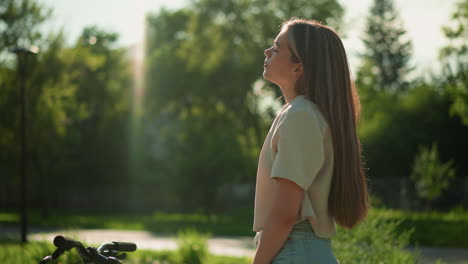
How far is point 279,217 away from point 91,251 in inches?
31.6

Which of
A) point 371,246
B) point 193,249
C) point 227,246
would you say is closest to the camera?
point 371,246


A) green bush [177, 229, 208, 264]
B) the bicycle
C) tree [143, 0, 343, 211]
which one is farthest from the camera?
tree [143, 0, 343, 211]

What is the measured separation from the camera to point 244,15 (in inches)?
1423

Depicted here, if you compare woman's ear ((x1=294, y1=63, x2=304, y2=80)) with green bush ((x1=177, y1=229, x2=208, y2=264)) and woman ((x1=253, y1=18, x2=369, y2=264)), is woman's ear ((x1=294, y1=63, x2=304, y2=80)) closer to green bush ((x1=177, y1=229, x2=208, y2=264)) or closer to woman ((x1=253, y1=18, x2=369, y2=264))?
woman ((x1=253, y1=18, x2=369, y2=264))

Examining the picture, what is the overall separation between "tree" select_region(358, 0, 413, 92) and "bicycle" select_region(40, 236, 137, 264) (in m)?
61.3

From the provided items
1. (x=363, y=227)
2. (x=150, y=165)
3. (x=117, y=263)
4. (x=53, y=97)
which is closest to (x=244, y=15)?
(x=150, y=165)

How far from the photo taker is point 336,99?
2.39 m

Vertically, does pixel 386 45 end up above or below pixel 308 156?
above

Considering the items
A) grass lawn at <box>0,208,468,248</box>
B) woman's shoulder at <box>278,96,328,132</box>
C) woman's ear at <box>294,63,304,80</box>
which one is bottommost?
grass lawn at <box>0,208,468,248</box>

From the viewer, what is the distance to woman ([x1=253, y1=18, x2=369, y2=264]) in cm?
220

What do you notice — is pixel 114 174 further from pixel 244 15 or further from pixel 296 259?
pixel 296 259

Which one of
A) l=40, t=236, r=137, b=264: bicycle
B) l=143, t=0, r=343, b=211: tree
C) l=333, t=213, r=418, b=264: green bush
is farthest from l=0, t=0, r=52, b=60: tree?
l=40, t=236, r=137, b=264: bicycle

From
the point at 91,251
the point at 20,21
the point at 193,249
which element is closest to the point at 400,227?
the point at 193,249

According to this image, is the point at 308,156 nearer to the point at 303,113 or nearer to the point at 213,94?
the point at 303,113
